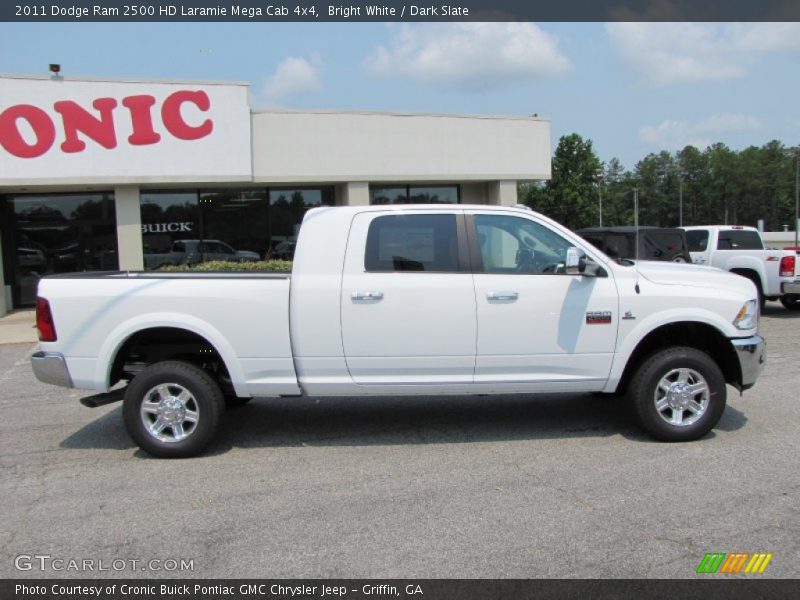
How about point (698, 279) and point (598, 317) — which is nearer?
point (598, 317)

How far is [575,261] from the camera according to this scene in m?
5.03

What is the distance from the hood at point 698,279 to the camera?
17.7ft

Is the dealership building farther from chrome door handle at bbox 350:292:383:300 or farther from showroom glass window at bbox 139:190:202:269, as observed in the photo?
chrome door handle at bbox 350:292:383:300

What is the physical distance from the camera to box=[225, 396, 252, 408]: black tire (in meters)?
6.58

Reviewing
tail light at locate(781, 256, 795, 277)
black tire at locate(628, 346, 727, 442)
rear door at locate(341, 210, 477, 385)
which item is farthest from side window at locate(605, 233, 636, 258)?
rear door at locate(341, 210, 477, 385)

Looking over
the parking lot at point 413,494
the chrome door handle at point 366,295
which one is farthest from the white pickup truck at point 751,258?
the chrome door handle at point 366,295

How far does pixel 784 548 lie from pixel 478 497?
1760 millimetres

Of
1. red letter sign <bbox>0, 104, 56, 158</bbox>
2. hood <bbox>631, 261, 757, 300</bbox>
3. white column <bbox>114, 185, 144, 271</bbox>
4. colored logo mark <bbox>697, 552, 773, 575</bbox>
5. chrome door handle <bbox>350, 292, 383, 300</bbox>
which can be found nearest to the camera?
colored logo mark <bbox>697, 552, 773, 575</bbox>

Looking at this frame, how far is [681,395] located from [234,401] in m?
4.17

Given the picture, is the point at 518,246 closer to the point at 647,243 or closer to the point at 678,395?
the point at 678,395

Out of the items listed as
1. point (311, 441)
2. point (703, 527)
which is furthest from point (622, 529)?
point (311, 441)

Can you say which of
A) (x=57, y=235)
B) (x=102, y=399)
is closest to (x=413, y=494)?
(x=102, y=399)

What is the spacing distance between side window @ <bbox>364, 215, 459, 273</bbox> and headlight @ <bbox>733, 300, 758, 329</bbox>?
234 centimetres

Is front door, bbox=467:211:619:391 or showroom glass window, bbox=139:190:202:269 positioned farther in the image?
showroom glass window, bbox=139:190:202:269
